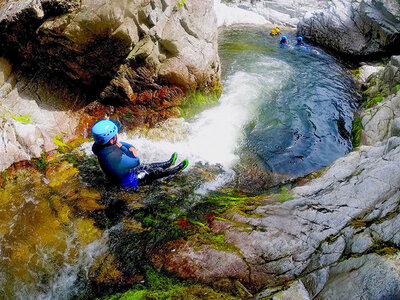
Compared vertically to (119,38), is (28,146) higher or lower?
lower

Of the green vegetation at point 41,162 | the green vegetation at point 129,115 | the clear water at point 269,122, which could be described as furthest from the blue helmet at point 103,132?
the green vegetation at point 129,115

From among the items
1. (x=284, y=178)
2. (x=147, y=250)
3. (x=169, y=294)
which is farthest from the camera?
(x=284, y=178)

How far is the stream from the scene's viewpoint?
164 inches

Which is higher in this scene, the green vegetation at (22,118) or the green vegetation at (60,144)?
the green vegetation at (22,118)

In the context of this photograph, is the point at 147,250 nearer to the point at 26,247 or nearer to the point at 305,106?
the point at 26,247

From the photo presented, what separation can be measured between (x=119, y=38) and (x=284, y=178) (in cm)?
601

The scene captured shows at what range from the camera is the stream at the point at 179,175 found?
13.7 feet

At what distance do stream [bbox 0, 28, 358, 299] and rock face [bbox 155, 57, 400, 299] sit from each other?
108 centimetres

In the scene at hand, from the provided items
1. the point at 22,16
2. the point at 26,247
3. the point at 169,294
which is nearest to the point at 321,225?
the point at 169,294

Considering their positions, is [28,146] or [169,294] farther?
[28,146]

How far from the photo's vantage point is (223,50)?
16.7 metres

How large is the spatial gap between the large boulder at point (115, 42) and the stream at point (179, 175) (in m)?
1.62

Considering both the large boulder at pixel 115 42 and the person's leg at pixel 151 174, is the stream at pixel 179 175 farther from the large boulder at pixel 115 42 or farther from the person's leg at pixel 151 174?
the large boulder at pixel 115 42

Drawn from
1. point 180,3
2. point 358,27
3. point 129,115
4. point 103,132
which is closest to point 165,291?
point 103,132
